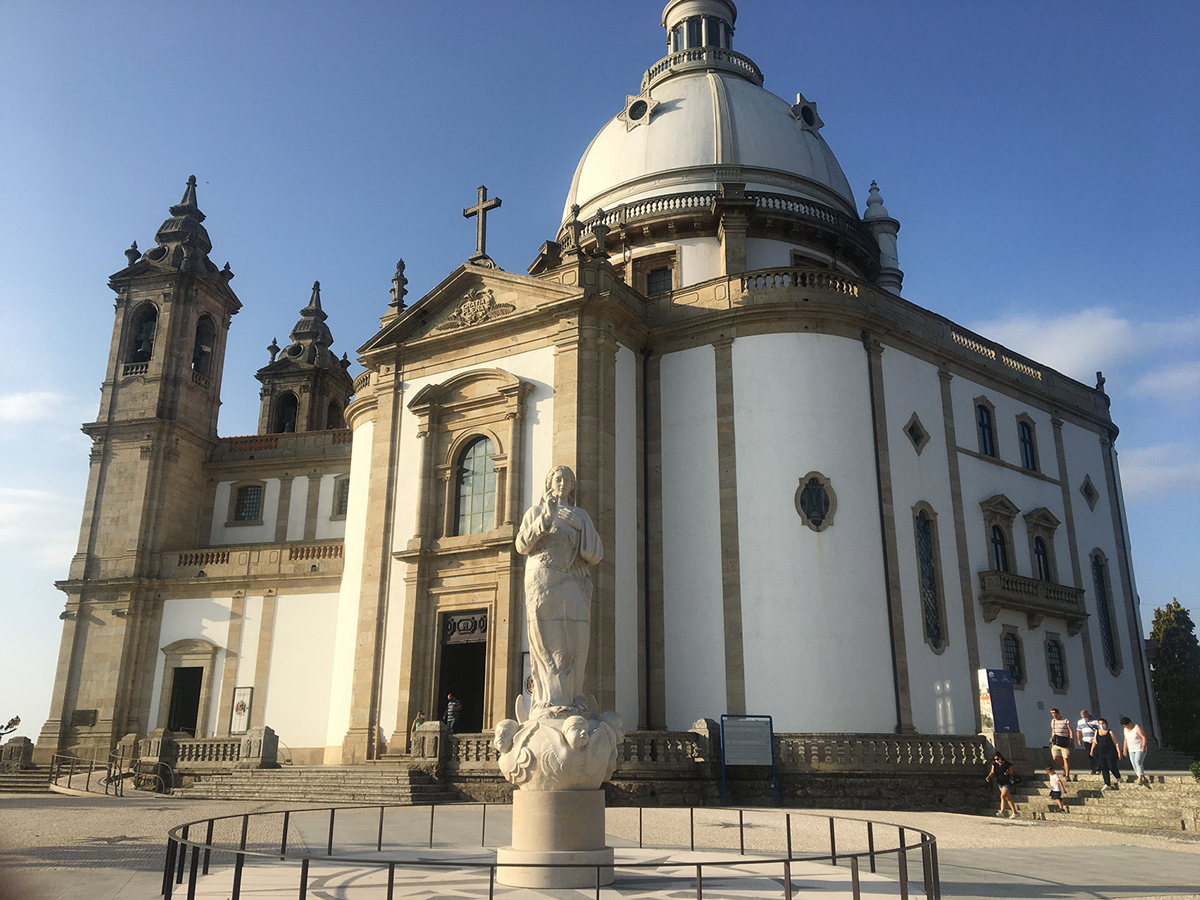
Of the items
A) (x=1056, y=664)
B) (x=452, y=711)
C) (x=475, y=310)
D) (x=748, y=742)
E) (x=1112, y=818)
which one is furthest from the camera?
(x=1056, y=664)

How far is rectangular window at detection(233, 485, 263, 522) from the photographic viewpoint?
127 ft

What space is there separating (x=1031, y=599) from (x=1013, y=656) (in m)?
1.63

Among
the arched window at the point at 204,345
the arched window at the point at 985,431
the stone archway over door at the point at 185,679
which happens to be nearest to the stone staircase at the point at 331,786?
the stone archway over door at the point at 185,679

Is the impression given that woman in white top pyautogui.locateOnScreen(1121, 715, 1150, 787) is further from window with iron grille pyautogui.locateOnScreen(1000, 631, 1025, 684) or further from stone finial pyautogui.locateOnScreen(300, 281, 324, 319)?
stone finial pyautogui.locateOnScreen(300, 281, 324, 319)

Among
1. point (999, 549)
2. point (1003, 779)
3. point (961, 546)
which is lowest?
point (1003, 779)

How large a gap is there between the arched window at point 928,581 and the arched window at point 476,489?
10.9 metres

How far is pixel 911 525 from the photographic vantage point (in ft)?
81.9

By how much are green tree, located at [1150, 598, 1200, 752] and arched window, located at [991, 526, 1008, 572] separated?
17.9 m

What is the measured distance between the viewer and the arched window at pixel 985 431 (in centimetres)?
2903

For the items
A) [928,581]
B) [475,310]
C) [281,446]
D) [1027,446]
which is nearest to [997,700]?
[928,581]

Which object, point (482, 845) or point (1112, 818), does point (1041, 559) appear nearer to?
point (1112, 818)

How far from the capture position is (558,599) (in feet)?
36.2

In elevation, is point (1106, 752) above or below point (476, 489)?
below

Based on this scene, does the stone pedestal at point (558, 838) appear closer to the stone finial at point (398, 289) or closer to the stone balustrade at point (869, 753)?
the stone balustrade at point (869, 753)
